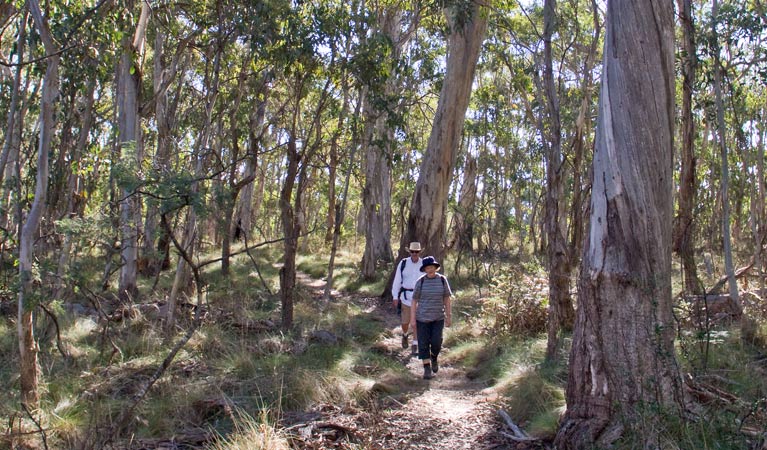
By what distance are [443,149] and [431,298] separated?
19.4 feet

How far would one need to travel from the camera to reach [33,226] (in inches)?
239

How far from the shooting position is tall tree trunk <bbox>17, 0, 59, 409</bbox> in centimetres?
598

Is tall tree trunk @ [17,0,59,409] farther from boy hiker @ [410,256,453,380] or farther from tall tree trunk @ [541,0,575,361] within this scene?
tall tree trunk @ [541,0,575,361]

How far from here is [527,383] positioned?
670 centimetres

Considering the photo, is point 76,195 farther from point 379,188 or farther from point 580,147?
point 379,188

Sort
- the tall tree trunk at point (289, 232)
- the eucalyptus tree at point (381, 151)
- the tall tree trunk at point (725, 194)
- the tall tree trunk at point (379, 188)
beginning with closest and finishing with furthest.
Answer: the tall tree trunk at point (725, 194) → the tall tree trunk at point (289, 232) → the eucalyptus tree at point (381, 151) → the tall tree trunk at point (379, 188)

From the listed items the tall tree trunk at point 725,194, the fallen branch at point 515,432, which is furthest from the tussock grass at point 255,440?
the tall tree trunk at point 725,194

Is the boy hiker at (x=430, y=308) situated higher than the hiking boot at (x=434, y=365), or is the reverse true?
the boy hiker at (x=430, y=308)

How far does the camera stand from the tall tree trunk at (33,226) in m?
5.98

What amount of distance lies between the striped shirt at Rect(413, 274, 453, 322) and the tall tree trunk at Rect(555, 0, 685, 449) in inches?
116

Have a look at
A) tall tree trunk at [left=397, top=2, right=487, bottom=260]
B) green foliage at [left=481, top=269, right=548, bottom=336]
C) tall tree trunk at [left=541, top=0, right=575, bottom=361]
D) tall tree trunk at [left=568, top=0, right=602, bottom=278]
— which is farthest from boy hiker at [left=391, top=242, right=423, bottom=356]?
tall tree trunk at [left=397, top=2, right=487, bottom=260]

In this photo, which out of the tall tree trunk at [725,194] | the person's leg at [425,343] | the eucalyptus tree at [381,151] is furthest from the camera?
the eucalyptus tree at [381,151]

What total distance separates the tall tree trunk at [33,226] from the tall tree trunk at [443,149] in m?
8.17

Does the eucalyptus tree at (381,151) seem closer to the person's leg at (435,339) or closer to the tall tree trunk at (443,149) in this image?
the tall tree trunk at (443,149)
